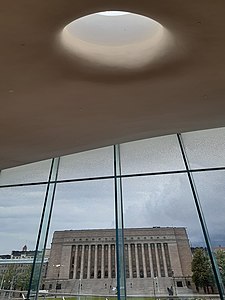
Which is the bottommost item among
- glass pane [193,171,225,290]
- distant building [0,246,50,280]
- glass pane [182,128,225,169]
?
distant building [0,246,50,280]

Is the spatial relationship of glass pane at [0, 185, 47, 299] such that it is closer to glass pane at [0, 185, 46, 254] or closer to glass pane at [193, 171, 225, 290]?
glass pane at [0, 185, 46, 254]

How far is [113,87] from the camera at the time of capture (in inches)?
129

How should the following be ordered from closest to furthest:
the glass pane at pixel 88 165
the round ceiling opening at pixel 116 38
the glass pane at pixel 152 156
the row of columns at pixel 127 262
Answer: the round ceiling opening at pixel 116 38 → the row of columns at pixel 127 262 → the glass pane at pixel 152 156 → the glass pane at pixel 88 165

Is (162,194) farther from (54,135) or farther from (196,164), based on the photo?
(54,135)

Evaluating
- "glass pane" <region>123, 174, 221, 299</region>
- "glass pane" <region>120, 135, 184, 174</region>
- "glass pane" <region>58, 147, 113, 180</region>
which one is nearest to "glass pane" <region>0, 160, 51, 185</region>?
"glass pane" <region>58, 147, 113, 180</region>

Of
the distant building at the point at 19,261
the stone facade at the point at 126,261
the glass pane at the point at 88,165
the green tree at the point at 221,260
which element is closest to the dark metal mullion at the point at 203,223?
the green tree at the point at 221,260

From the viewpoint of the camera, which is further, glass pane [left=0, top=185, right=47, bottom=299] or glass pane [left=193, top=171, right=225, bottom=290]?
glass pane [left=0, top=185, right=47, bottom=299]

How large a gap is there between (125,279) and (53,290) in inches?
57.5

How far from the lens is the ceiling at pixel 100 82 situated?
2205mm

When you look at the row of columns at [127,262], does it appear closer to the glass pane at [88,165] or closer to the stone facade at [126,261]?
the stone facade at [126,261]

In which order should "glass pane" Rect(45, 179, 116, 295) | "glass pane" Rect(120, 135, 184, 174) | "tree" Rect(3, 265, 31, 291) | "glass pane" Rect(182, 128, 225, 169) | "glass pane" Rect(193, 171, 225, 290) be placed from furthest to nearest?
"glass pane" Rect(120, 135, 184, 174)
"glass pane" Rect(182, 128, 225, 169)
"tree" Rect(3, 265, 31, 291)
"glass pane" Rect(45, 179, 116, 295)
"glass pane" Rect(193, 171, 225, 290)

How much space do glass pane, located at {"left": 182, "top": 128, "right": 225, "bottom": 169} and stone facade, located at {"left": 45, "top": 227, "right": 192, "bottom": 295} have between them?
146 centimetres

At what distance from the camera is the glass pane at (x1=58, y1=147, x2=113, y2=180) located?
6152 mm

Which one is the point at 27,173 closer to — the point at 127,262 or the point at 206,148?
the point at 127,262
